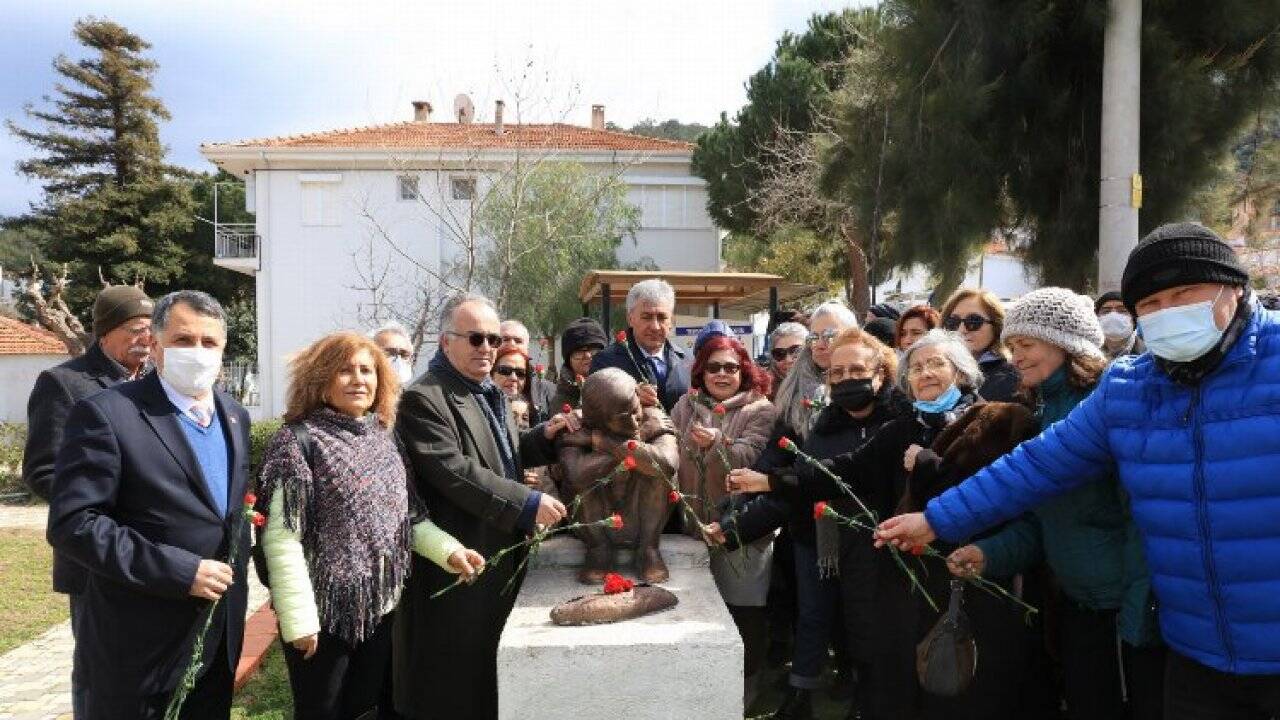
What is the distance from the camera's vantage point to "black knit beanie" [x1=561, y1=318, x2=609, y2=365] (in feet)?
17.2

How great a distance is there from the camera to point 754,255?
77.7 ft

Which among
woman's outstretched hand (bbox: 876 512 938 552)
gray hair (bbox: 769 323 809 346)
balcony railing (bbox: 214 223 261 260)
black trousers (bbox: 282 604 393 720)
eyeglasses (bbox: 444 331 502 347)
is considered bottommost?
black trousers (bbox: 282 604 393 720)

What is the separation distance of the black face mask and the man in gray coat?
9.55 feet

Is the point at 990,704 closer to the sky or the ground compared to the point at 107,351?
closer to the ground

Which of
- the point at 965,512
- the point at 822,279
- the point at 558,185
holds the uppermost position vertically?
the point at 558,185

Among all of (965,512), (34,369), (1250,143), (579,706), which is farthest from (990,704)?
(34,369)

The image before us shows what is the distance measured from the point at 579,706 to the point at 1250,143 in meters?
9.22

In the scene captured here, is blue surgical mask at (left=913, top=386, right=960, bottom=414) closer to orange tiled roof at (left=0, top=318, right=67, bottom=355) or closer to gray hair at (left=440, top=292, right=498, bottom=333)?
gray hair at (left=440, top=292, right=498, bottom=333)

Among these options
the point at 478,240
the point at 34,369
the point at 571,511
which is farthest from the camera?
the point at 34,369

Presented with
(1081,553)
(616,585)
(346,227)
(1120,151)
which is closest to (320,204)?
(346,227)

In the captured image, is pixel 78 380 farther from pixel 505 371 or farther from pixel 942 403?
pixel 942 403

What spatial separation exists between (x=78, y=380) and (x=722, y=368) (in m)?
2.80

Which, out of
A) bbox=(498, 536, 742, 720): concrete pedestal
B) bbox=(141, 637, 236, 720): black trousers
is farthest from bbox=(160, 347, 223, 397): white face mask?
bbox=(498, 536, 742, 720): concrete pedestal

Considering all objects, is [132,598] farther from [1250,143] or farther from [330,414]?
[1250,143]
